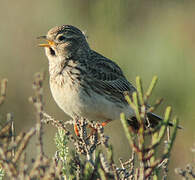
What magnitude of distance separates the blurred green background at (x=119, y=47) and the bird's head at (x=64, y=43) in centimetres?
271

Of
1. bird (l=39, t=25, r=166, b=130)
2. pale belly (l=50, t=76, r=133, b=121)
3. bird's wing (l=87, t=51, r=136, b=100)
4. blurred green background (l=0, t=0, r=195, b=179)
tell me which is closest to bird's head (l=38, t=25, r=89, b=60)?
bird (l=39, t=25, r=166, b=130)

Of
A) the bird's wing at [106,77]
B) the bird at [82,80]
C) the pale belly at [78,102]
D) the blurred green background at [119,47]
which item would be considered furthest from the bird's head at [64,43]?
the blurred green background at [119,47]

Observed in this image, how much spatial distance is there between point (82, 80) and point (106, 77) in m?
0.62

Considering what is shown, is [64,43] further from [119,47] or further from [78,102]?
[119,47]

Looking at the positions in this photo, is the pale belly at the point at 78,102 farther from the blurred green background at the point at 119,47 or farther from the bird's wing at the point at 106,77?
the blurred green background at the point at 119,47

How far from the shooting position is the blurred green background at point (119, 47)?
8.94m

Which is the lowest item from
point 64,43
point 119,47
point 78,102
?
point 78,102

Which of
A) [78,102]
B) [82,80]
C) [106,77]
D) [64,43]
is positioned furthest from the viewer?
[106,77]

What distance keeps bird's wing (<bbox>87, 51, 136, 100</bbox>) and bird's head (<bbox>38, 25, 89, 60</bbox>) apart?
21 cm

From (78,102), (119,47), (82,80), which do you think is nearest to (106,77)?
(82,80)

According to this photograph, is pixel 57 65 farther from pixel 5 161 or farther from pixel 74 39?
pixel 5 161

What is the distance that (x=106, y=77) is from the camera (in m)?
5.93

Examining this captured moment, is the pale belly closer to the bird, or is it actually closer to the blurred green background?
the bird

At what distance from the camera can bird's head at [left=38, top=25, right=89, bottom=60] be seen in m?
5.65
